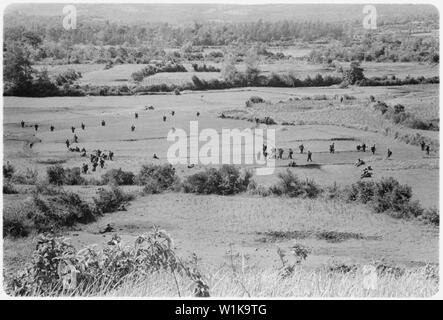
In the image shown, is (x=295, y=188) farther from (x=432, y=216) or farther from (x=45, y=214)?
(x=45, y=214)

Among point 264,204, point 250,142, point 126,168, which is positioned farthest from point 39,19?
point 264,204

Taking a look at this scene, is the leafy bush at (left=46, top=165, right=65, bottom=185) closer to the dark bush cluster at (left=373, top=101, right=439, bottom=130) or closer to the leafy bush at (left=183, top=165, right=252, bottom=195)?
the leafy bush at (left=183, top=165, right=252, bottom=195)

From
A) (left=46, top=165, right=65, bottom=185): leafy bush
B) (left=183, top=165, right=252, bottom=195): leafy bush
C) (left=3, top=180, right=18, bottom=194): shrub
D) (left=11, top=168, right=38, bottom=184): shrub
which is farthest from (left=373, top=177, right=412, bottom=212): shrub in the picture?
(left=3, top=180, right=18, bottom=194): shrub

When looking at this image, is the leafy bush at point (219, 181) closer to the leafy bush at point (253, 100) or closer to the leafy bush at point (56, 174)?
the leafy bush at point (253, 100)

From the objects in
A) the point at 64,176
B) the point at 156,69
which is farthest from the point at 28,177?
the point at 156,69
